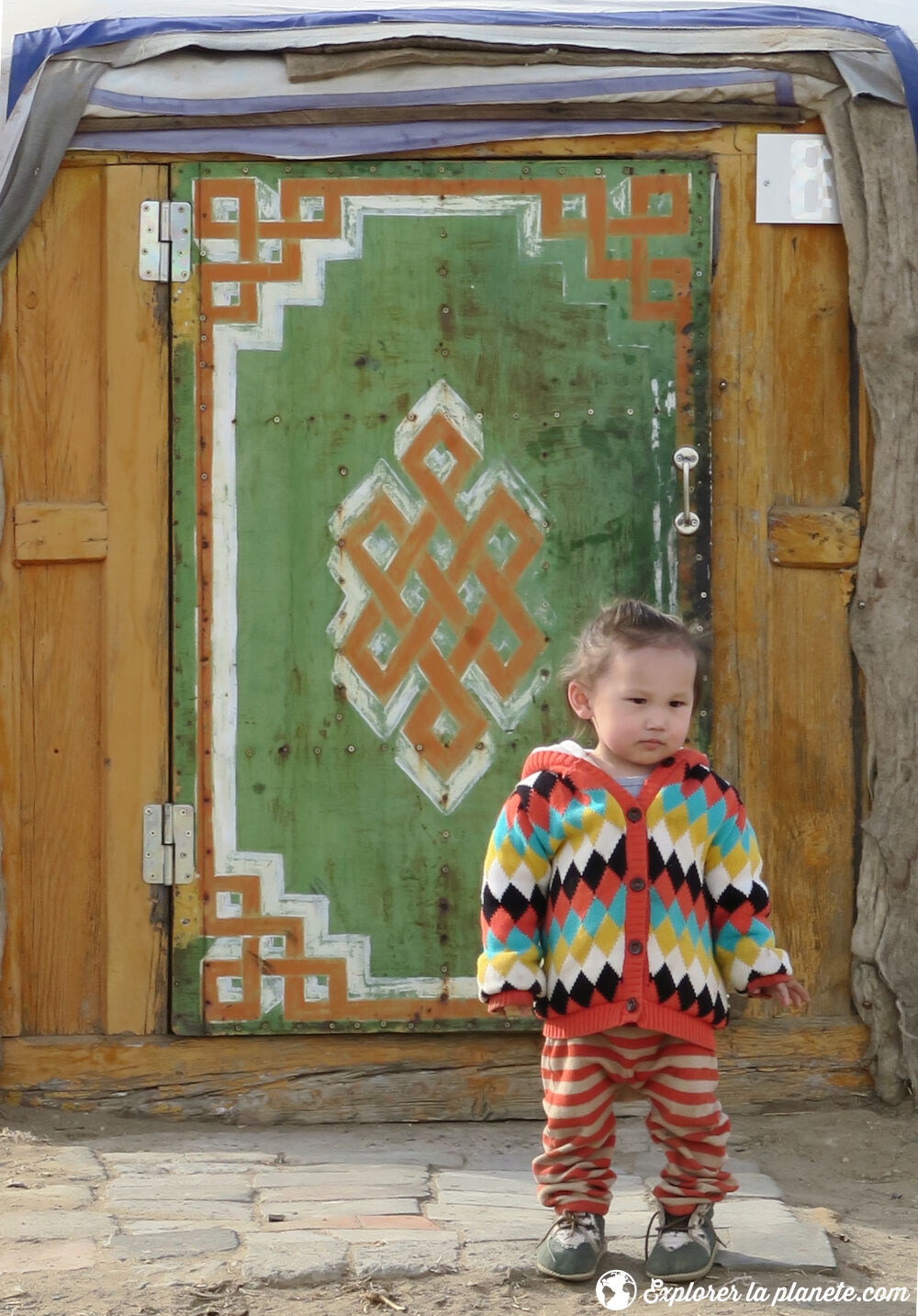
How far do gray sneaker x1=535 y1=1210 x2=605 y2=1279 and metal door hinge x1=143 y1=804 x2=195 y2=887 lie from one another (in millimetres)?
1641

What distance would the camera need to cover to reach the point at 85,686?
4.39 meters

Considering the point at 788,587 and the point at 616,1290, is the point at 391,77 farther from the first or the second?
the point at 616,1290

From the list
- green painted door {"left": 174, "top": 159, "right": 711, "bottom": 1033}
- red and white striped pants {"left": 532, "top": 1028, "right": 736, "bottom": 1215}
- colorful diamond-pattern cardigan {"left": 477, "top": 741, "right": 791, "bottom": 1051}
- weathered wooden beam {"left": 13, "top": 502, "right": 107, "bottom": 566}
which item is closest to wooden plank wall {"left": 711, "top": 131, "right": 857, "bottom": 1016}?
green painted door {"left": 174, "top": 159, "right": 711, "bottom": 1033}

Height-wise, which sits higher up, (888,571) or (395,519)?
(395,519)

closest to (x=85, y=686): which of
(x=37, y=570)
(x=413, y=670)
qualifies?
(x=37, y=570)

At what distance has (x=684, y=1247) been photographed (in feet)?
9.92

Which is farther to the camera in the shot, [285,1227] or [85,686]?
[85,686]

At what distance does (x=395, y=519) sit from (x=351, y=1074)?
1.54m

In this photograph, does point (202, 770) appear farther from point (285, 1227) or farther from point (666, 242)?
point (666, 242)

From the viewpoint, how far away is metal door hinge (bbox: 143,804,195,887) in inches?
171

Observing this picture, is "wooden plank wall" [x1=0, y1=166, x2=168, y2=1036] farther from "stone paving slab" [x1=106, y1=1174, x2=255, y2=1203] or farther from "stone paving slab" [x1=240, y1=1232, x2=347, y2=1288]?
"stone paving slab" [x1=240, y1=1232, x2=347, y2=1288]

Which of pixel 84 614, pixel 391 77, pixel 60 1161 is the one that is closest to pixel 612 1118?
pixel 60 1161

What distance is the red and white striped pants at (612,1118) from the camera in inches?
Answer: 119

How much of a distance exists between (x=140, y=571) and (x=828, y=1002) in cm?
227
